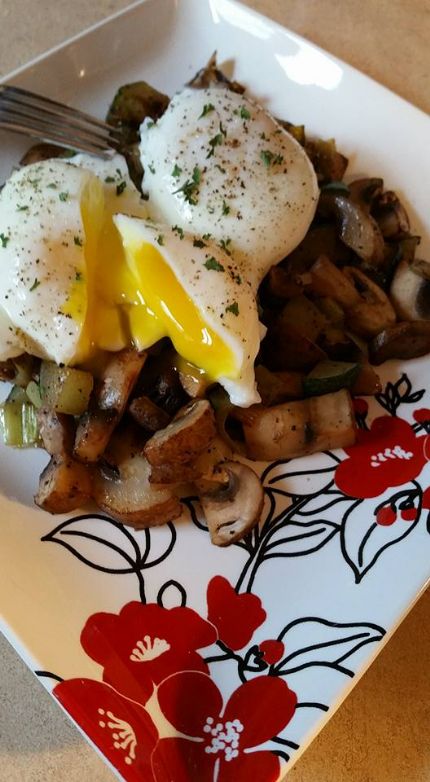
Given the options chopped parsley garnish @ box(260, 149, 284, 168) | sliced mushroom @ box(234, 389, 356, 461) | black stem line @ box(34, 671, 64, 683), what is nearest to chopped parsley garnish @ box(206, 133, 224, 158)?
chopped parsley garnish @ box(260, 149, 284, 168)

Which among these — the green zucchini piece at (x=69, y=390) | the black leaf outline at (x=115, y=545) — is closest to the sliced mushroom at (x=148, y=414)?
the green zucchini piece at (x=69, y=390)

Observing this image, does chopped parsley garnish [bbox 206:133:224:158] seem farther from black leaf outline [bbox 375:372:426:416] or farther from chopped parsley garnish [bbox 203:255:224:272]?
black leaf outline [bbox 375:372:426:416]

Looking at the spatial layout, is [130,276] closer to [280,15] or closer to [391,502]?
[391,502]

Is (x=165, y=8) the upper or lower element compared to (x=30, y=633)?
upper

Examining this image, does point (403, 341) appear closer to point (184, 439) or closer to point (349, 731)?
point (184, 439)

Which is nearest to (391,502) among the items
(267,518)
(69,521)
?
(267,518)

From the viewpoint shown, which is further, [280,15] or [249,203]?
[280,15]
